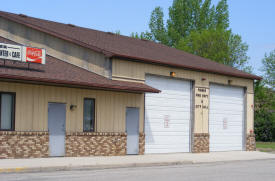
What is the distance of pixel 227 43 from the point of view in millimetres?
57156

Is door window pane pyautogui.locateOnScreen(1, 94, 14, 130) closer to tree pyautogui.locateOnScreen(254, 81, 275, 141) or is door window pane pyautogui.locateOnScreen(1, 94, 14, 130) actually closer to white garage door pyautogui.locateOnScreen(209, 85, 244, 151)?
white garage door pyautogui.locateOnScreen(209, 85, 244, 151)

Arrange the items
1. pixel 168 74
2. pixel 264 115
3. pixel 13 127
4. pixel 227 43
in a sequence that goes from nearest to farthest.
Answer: pixel 13 127, pixel 168 74, pixel 264 115, pixel 227 43

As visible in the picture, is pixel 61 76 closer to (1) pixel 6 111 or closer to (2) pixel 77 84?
(2) pixel 77 84

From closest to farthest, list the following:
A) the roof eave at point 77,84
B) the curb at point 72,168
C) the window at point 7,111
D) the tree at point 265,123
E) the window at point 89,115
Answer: the curb at point 72,168, the roof eave at point 77,84, the window at point 7,111, the window at point 89,115, the tree at point 265,123

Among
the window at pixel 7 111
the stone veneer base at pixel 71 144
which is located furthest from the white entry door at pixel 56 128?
the window at pixel 7 111

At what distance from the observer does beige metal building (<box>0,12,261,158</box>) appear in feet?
66.5

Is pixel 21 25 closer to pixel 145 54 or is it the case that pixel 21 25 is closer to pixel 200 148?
pixel 145 54

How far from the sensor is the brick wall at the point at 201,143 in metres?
27.7

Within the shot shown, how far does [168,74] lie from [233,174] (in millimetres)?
10739

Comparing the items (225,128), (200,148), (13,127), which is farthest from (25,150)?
(225,128)

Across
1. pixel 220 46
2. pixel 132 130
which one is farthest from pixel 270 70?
pixel 132 130

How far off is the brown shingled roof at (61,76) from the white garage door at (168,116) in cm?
172

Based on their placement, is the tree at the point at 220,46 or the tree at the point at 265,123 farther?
the tree at the point at 220,46

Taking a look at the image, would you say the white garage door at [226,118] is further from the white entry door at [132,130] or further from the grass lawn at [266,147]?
the white entry door at [132,130]
